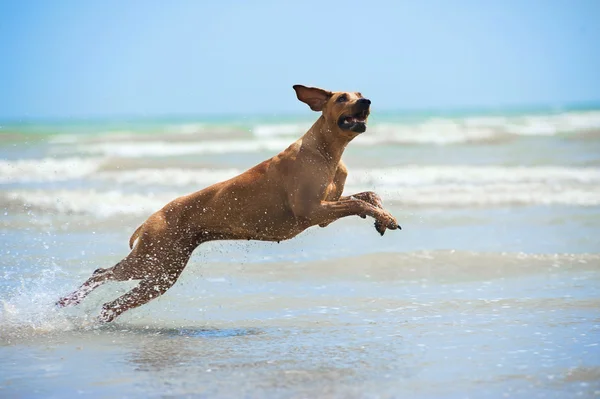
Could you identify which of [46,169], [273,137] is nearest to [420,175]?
[46,169]

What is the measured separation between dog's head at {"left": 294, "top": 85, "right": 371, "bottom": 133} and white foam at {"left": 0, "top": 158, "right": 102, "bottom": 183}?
1196cm

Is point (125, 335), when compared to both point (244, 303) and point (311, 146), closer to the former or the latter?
point (244, 303)

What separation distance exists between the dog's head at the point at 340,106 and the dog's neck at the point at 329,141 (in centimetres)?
5

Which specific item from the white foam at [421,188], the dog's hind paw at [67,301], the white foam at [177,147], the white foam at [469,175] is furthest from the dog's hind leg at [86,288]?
the white foam at [177,147]

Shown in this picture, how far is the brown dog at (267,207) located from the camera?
20.7 feet

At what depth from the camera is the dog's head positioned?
624 cm

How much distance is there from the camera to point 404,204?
1273 centimetres

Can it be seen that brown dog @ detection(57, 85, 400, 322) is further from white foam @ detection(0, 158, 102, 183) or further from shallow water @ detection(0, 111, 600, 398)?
white foam @ detection(0, 158, 102, 183)

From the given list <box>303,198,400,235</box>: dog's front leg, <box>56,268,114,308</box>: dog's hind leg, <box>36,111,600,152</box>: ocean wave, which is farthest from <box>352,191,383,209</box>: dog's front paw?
<box>36,111,600,152</box>: ocean wave

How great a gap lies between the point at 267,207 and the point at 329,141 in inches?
26.2

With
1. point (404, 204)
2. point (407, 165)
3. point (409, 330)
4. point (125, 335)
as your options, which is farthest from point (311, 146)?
point (407, 165)

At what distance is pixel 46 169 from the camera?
19.3 m

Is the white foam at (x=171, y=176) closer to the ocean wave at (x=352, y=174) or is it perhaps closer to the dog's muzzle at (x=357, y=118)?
the ocean wave at (x=352, y=174)

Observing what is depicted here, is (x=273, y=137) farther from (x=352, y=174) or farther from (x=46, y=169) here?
(x=352, y=174)
